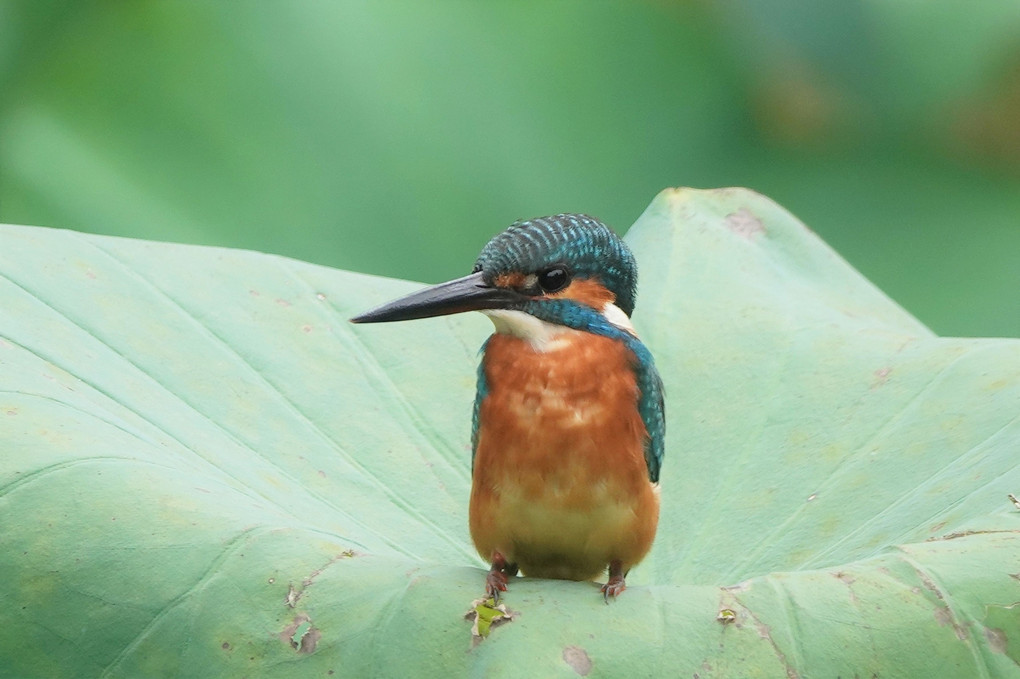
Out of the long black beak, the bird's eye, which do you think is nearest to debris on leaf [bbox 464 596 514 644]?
the long black beak

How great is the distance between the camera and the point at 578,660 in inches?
75.3

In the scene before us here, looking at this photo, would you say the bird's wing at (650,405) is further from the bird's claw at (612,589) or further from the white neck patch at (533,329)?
the bird's claw at (612,589)

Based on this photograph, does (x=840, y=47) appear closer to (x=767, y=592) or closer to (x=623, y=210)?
(x=623, y=210)

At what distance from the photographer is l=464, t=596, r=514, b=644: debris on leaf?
1967mm

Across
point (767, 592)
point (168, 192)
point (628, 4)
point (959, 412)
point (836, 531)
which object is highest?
Result: point (628, 4)

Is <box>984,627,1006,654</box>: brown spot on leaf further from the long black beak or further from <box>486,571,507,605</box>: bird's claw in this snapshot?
the long black beak

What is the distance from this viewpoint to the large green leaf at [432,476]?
1.98m

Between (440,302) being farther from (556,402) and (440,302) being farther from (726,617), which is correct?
(726,617)

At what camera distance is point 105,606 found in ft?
6.82

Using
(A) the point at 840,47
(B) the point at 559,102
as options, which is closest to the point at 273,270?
(B) the point at 559,102

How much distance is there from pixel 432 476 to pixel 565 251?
2.88ft

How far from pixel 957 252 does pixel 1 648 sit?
11.1 feet

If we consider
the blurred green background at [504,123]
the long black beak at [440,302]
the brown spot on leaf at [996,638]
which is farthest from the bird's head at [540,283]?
the blurred green background at [504,123]

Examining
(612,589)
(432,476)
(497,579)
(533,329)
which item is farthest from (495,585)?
(432,476)
